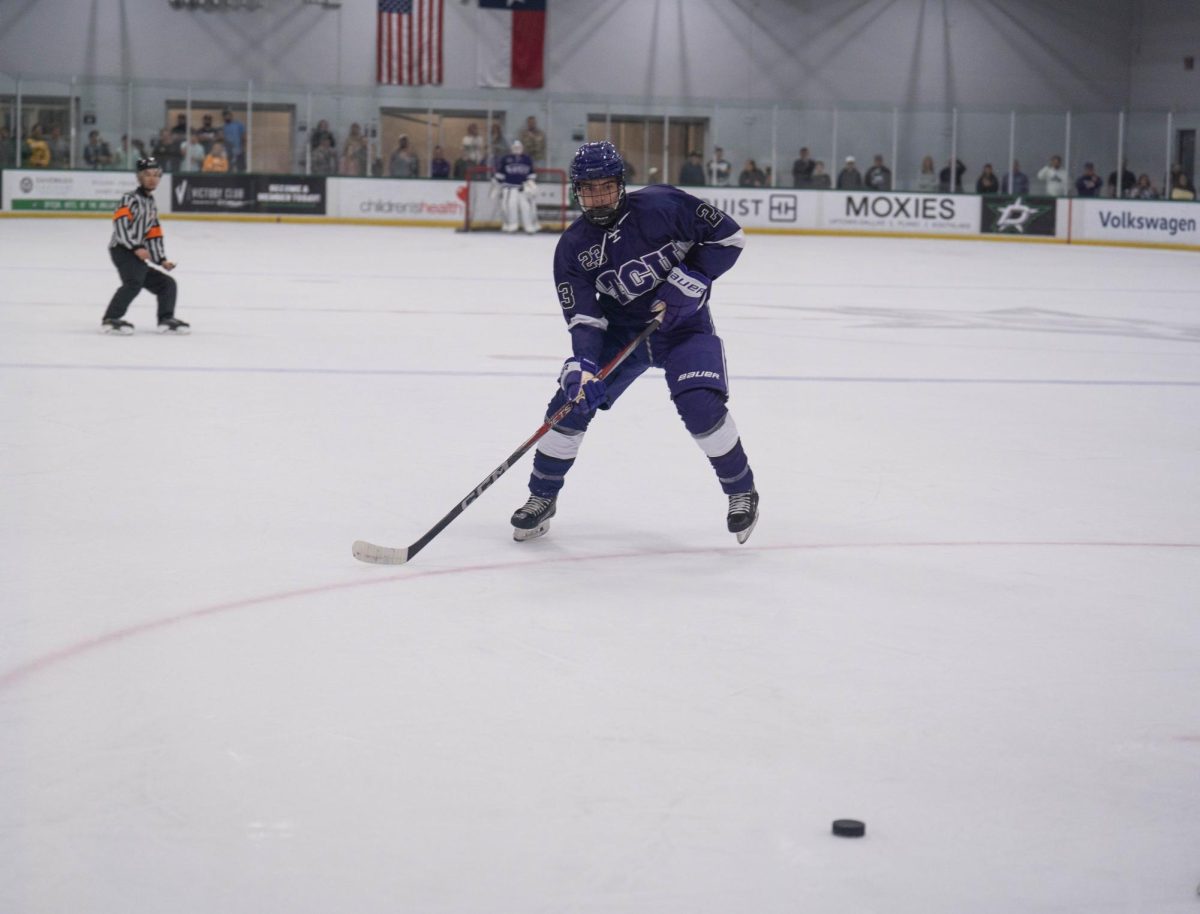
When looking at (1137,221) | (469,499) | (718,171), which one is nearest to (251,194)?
(718,171)

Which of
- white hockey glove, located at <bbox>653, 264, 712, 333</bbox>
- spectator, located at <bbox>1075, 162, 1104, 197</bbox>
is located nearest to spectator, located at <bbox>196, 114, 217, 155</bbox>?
spectator, located at <bbox>1075, 162, 1104, 197</bbox>

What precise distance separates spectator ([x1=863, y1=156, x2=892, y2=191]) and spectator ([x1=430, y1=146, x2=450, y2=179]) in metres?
6.45

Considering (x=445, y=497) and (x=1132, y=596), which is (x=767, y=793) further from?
(x=445, y=497)

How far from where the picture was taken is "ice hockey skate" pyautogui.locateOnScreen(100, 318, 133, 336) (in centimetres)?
926

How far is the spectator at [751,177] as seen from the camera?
23.7 metres

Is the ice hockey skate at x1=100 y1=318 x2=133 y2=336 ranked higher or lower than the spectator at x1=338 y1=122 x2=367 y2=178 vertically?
lower

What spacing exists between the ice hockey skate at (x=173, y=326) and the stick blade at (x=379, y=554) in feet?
18.3

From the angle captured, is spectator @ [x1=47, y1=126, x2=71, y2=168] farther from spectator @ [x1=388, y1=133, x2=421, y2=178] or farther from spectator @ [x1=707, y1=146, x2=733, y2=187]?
spectator @ [x1=707, y1=146, x2=733, y2=187]

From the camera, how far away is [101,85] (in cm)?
2370

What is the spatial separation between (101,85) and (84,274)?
11.8 metres

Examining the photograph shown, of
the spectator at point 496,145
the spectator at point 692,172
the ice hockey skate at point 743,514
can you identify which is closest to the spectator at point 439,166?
the spectator at point 496,145

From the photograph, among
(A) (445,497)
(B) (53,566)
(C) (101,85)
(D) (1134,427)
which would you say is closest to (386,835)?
(B) (53,566)

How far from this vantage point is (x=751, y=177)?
2377 centimetres

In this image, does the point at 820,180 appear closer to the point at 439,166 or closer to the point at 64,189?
the point at 439,166
